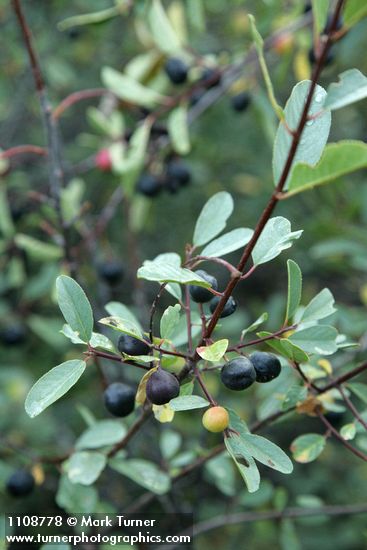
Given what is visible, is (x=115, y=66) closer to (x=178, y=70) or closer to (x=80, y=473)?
(x=178, y=70)

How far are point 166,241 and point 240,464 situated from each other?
2.37 meters

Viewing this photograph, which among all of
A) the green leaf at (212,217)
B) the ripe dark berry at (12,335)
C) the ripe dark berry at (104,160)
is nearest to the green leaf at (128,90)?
the ripe dark berry at (104,160)

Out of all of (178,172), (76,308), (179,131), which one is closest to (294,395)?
(76,308)

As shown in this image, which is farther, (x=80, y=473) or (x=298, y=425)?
(x=298, y=425)

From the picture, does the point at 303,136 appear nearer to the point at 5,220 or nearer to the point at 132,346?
the point at 132,346

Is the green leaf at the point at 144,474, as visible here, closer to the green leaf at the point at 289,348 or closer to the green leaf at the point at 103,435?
the green leaf at the point at 103,435

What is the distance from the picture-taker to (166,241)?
3.22m

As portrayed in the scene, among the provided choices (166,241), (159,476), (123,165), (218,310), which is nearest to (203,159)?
(166,241)

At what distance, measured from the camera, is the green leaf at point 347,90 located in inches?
31.0

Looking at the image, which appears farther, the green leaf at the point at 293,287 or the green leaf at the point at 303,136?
the green leaf at the point at 293,287

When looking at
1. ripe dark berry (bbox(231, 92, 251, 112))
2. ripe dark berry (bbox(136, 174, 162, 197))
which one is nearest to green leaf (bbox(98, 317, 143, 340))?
ripe dark berry (bbox(136, 174, 162, 197))

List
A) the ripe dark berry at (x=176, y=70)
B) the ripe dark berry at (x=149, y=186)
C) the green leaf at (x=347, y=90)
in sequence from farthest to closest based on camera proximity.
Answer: the ripe dark berry at (x=149, y=186)
the ripe dark berry at (x=176, y=70)
the green leaf at (x=347, y=90)

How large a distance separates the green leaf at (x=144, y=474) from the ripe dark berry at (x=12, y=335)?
0.94 metres

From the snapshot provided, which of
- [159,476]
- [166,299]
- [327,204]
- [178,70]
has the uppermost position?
[178,70]
